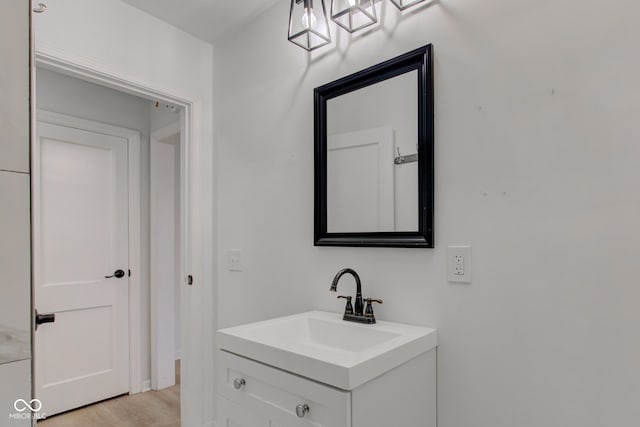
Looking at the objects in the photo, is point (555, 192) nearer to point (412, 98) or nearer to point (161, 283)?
Result: point (412, 98)

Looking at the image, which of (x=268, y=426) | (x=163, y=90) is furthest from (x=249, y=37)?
(x=268, y=426)

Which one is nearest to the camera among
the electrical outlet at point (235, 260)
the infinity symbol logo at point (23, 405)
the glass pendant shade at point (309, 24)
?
the infinity symbol logo at point (23, 405)

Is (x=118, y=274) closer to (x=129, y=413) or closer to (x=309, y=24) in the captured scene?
(x=129, y=413)

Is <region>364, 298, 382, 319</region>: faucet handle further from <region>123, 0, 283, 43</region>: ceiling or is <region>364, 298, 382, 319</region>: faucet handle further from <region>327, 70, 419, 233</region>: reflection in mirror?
<region>123, 0, 283, 43</region>: ceiling

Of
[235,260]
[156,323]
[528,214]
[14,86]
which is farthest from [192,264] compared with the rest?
[528,214]

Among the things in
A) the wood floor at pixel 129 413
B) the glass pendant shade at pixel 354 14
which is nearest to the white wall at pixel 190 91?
the wood floor at pixel 129 413

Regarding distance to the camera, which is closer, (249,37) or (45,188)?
(249,37)

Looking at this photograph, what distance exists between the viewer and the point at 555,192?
1.12 meters

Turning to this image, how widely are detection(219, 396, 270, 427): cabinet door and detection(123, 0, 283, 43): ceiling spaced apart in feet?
6.19

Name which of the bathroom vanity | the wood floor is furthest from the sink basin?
the wood floor

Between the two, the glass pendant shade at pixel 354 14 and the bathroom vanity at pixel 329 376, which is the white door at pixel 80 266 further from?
the glass pendant shade at pixel 354 14

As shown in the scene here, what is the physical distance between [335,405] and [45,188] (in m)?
2.58

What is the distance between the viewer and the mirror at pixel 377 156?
4.59ft

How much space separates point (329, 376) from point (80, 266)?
2450 millimetres
